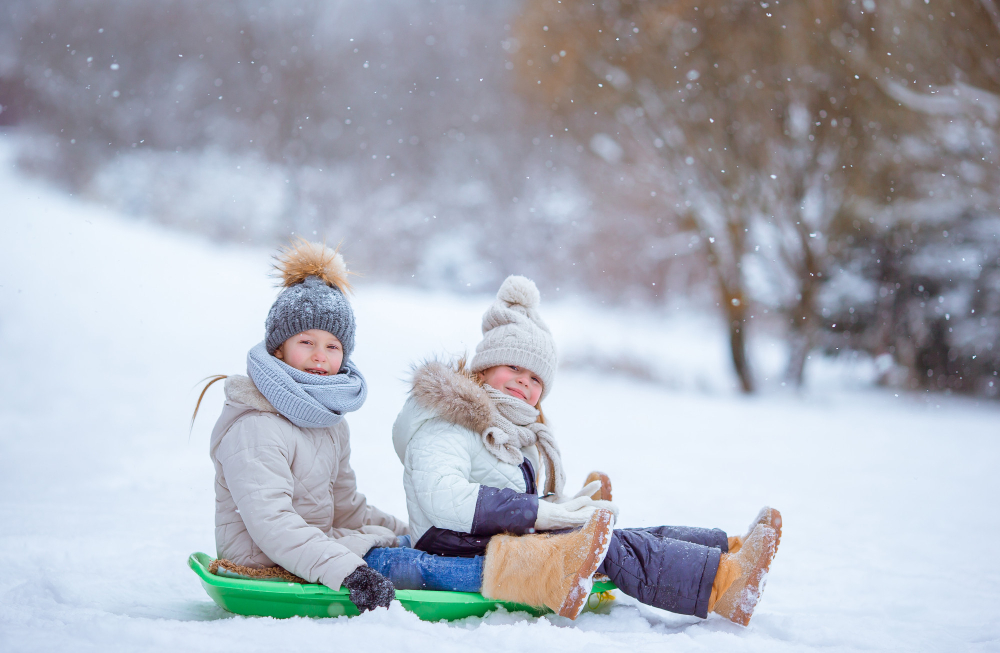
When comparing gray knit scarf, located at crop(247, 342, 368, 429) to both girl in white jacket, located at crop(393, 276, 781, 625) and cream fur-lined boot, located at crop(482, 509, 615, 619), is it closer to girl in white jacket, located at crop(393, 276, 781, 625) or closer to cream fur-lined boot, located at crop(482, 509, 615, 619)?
girl in white jacket, located at crop(393, 276, 781, 625)

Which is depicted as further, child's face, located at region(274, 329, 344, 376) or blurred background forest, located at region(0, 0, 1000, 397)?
blurred background forest, located at region(0, 0, 1000, 397)

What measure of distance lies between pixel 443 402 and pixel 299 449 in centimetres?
44

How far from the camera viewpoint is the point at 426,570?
2088 mm

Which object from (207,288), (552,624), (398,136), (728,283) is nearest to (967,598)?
(552,624)

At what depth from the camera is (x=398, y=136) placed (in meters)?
12.5

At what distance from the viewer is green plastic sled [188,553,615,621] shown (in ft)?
6.34

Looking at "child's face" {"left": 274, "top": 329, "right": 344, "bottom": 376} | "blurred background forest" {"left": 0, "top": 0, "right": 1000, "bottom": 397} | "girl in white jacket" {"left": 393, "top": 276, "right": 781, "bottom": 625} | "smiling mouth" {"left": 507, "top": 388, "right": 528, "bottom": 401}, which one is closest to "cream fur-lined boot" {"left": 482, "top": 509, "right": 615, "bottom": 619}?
"girl in white jacket" {"left": 393, "top": 276, "right": 781, "bottom": 625}

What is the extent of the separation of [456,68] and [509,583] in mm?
12109

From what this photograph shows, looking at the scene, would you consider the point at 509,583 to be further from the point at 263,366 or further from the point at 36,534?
the point at 36,534

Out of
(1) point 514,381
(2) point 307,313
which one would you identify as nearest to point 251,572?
(2) point 307,313

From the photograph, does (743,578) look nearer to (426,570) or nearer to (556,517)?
(556,517)

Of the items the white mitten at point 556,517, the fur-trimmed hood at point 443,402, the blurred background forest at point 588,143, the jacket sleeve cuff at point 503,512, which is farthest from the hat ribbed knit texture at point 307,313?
the blurred background forest at point 588,143

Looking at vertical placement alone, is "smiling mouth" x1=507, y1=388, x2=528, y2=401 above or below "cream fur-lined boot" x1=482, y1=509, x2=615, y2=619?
above

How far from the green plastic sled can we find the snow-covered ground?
0.22 feet
